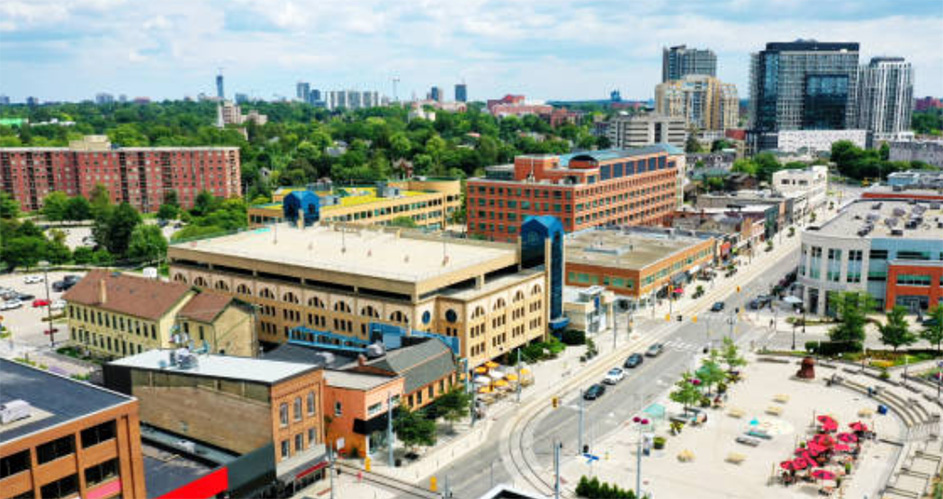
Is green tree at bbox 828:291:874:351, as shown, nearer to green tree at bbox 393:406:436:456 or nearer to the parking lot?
green tree at bbox 393:406:436:456

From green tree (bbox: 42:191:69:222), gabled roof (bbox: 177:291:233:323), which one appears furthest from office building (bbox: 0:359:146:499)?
green tree (bbox: 42:191:69:222)

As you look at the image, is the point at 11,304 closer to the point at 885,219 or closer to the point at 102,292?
the point at 102,292

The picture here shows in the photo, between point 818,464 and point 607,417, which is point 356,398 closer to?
point 607,417

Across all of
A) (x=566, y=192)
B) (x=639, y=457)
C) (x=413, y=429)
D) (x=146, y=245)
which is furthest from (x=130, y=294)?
(x=566, y=192)

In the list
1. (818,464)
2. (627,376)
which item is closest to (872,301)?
(627,376)

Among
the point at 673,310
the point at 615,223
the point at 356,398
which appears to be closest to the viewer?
the point at 356,398
